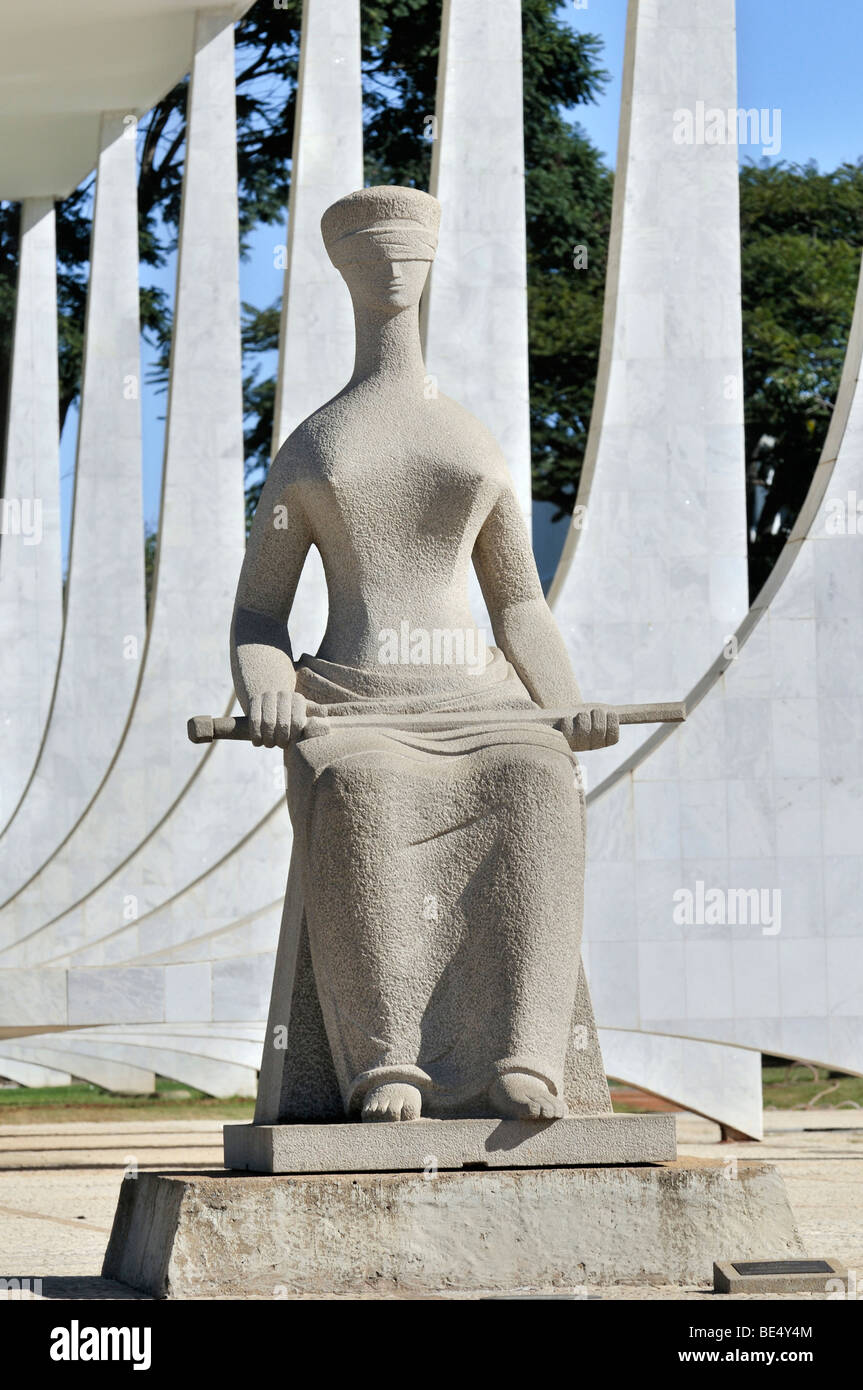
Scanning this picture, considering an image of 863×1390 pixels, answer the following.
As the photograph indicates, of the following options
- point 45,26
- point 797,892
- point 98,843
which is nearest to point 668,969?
point 797,892

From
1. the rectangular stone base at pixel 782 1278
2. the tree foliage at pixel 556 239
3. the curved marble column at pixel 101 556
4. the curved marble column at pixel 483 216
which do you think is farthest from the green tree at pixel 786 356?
the rectangular stone base at pixel 782 1278

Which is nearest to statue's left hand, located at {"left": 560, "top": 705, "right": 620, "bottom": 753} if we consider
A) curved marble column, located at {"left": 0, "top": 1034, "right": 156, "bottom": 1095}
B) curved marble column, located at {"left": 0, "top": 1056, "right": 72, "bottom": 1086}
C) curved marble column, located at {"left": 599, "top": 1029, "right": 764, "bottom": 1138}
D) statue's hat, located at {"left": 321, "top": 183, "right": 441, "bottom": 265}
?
statue's hat, located at {"left": 321, "top": 183, "right": 441, "bottom": 265}

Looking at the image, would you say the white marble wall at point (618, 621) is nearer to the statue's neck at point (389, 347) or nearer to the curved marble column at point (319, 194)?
the curved marble column at point (319, 194)

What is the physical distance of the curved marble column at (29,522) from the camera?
104 ft

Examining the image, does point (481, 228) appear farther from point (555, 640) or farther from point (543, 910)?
point (543, 910)

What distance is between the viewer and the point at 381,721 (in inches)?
333

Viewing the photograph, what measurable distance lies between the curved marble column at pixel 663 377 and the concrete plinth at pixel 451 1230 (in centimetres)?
899

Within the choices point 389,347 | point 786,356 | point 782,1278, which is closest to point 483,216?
point 389,347

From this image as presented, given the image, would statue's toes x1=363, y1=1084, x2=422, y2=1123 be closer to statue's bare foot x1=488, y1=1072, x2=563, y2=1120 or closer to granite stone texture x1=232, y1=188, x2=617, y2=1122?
granite stone texture x1=232, y1=188, x2=617, y2=1122

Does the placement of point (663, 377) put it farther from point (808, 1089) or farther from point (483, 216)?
point (808, 1089)

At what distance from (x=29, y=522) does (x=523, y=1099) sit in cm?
2477

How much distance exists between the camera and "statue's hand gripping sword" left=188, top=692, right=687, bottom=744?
8.41 meters

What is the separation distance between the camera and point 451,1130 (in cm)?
801

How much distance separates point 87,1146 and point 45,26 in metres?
12.7
